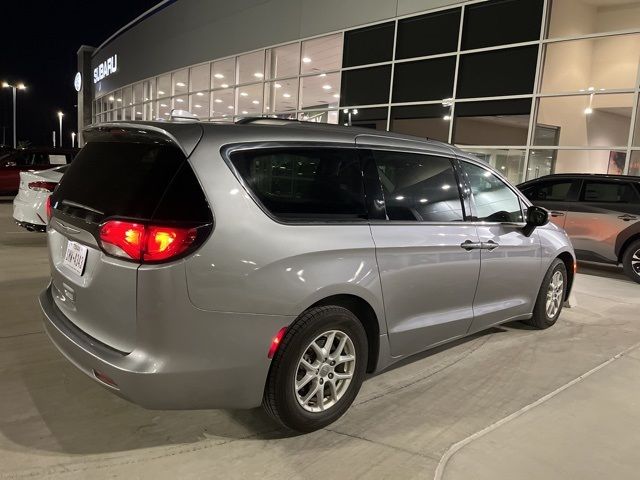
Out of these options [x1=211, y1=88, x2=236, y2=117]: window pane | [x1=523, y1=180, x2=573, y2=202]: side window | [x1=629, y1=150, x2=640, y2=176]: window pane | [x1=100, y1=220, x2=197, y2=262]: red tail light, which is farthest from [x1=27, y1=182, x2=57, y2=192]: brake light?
[x1=211, y1=88, x2=236, y2=117]: window pane

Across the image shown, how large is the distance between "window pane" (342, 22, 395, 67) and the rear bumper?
1256 centimetres

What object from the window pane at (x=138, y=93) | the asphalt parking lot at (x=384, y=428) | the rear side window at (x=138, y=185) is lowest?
the asphalt parking lot at (x=384, y=428)

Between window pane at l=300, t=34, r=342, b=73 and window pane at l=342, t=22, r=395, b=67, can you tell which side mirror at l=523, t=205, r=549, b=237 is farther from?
window pane at l=300, t=34, r=342, b=73

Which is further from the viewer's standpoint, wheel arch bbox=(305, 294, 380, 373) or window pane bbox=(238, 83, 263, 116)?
window pane bbox=(238, 83, 263, 116)

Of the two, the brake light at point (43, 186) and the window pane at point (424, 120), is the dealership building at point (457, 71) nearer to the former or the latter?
the window pane at point (424, 120)

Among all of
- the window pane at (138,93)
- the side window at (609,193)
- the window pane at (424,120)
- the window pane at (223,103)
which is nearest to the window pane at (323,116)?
the window pane at (424,120)

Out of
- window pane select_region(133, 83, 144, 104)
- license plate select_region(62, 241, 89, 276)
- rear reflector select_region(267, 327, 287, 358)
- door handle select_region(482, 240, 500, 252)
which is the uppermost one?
window pane select_region(133, 83, 144, 104)

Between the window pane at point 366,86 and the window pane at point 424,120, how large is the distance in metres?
0.64

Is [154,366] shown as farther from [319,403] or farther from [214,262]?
[319,403]

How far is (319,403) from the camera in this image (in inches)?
116

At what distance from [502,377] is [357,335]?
1.56 meters

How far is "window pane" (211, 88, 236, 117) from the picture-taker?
19.2 metres

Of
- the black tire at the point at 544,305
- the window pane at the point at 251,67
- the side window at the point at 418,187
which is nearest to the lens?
the side window at the point at 418,187

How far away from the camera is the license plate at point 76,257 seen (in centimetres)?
265
